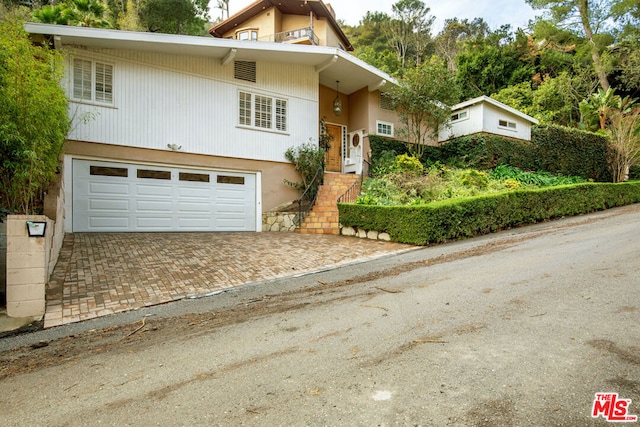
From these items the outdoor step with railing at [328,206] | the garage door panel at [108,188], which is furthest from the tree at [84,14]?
the outdoor step with railing at [328,206]

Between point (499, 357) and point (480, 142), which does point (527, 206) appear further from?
point (499, 357)

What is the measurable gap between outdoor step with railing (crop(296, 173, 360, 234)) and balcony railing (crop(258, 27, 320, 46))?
28.5 feet

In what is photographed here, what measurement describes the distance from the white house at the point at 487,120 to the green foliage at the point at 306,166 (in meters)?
6.62

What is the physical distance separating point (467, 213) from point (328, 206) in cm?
464

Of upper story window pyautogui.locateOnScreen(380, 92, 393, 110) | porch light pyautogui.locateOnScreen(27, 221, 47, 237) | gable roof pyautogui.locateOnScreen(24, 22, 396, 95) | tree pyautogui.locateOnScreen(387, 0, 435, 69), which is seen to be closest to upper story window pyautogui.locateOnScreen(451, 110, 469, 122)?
upper story window pyautogui.locateOnScreen(380, 92, 393, 110)

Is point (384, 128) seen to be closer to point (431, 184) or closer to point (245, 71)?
point (431, 184)

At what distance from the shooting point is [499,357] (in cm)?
246

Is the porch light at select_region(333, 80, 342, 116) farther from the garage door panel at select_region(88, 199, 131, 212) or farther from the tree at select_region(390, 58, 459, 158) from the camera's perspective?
the garage door panel at select_region(88, 199, 131, 212)

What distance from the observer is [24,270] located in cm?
397

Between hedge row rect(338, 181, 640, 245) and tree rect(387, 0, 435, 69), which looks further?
tree rect(387, 0, 435, 69)

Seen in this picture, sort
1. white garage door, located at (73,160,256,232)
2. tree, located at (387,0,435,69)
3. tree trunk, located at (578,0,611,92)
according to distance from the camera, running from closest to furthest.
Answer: white garage door, located at (73,160,256,232)
tree trunk, located at (578,0,611,92)
tree, located at (387,0,435,69)

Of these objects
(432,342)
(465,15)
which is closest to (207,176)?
(432,342)

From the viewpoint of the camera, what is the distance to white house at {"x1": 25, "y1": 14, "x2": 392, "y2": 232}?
8.85 meters

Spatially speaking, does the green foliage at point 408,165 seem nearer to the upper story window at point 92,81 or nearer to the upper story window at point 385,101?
the upper story window at point 385,101
